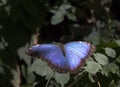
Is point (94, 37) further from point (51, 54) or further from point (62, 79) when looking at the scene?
point (51, 54)

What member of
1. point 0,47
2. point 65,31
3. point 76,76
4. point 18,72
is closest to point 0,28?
point 0,47

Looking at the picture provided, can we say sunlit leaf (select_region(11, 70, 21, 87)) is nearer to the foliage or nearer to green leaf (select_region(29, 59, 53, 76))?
the foliage

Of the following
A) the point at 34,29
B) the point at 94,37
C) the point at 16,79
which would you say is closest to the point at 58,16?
the point at 34,29

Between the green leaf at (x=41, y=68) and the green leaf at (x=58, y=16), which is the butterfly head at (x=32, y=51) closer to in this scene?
the green leaf at (x=41, y=68)

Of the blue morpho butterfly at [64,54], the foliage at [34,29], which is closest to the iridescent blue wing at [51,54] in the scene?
Answer: the blue morpho butterfly at [64,54]

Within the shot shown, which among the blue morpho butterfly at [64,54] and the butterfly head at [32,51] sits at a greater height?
the blue morpho butterfly at [64,54]

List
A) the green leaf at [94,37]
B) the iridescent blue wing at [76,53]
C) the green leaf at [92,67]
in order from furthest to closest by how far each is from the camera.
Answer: the green leaf at [94,37]
the green leaf at [92,67]
the iridescent blue wing at [76,53]
